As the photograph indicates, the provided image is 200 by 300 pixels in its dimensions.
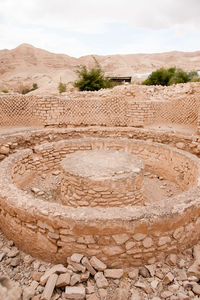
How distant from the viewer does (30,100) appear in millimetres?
9906

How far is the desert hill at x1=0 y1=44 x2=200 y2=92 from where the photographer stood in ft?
84.1

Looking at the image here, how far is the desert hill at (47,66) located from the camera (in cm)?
2562

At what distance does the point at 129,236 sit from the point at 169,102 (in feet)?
28.0

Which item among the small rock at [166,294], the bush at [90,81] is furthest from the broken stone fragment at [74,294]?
the bush at [90,81]

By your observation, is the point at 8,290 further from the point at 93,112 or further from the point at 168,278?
the point at 93,112

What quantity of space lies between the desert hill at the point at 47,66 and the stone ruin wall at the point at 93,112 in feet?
49.8

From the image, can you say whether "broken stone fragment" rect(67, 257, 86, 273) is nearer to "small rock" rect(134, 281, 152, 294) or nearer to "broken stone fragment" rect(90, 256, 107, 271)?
"broken stone fragment" rect(90, 256, 107, 271)

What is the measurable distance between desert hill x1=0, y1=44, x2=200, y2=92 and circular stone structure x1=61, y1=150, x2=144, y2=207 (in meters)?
21.4

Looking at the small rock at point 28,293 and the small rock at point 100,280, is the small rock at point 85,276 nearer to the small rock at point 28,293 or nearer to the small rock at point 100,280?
the small rock at point 100,280

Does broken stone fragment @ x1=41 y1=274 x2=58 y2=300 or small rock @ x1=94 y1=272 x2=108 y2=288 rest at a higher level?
broken stone fragment @ x1=41 y1=274 x2=58 y2=300

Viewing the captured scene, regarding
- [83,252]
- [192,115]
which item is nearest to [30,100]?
[192,115]

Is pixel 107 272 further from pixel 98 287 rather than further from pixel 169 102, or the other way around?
pixel 169 102

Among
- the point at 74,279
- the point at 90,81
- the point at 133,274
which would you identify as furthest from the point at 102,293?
the point at 90,81

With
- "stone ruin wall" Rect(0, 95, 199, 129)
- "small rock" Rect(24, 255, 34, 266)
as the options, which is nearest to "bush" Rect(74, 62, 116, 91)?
"stone ruin wall" Rect(0, 95, 199, 129)
